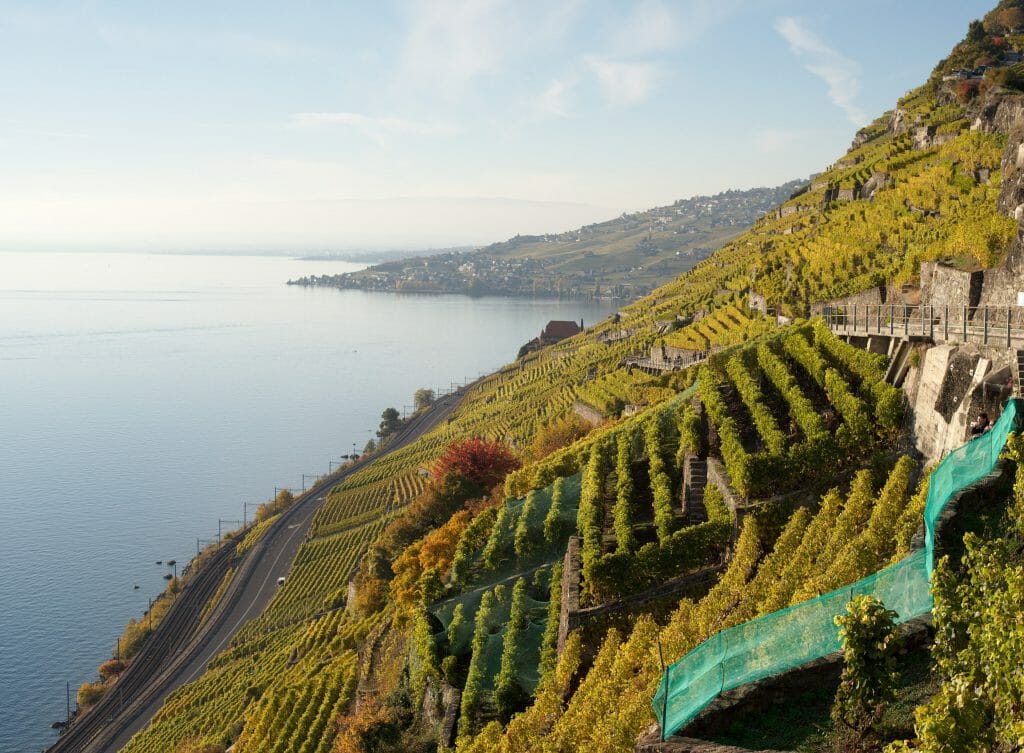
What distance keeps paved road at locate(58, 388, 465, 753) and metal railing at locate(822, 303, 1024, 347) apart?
41160 millimetres

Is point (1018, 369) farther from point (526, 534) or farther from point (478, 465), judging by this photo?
point (478, 465)

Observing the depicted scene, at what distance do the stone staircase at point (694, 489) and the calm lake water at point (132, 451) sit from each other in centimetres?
4485

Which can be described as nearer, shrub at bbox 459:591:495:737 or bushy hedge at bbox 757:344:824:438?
shrub at bbox 459:591:495:737

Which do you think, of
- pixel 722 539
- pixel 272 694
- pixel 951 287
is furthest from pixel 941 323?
pixel 272 694

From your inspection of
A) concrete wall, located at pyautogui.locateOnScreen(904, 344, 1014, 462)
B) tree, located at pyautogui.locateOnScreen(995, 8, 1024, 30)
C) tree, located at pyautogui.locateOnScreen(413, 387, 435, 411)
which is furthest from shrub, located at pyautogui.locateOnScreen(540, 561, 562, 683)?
tree, located at pyautogui.locateOnScreen(413, 387, 435, 411)

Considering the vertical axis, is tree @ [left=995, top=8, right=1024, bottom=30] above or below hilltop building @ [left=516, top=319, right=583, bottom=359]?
above

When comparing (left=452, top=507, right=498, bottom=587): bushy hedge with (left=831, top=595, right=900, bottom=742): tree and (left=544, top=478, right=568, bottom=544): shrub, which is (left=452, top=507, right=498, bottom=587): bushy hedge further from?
(left=831, top=595, right=900, bottom=742): tree

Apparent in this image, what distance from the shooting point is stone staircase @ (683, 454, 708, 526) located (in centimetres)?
2225

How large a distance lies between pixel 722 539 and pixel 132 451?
95.1 m

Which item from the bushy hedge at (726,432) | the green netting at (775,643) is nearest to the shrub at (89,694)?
the bushy hedge at (726,432)

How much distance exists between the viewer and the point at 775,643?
34.2 ft

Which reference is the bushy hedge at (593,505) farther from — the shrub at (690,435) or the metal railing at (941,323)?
the metal railing at (941,323)

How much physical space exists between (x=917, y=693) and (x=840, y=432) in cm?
1018

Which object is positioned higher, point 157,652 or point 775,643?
point 775,643
